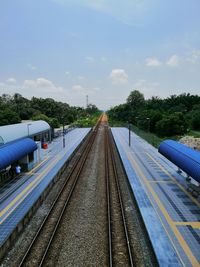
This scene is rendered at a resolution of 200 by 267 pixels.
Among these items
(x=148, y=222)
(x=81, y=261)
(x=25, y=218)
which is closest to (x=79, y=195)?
(x=25, y=218)

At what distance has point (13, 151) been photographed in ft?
73.6

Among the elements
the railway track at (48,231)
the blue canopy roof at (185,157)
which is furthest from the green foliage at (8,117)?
the blue canopy roof at (185,157)

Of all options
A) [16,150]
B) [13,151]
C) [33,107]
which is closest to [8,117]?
[33,107]

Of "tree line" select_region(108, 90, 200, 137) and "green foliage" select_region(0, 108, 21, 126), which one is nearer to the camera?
"tree line" select_region(108, 90, 200, 137)

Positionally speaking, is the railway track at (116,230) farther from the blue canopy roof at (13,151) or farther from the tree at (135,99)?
the tree at (135,99)

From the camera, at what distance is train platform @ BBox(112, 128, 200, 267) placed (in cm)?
1166

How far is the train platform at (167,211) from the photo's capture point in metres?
11.7

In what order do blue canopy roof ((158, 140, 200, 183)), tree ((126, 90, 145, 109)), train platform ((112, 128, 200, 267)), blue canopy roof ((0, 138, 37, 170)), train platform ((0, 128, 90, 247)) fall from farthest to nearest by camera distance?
tree ((126, 90, 145, 109))
blue canopy roof ((0, 138, 37, 170))
blue canopy roof ((158, 140, 200, 183))
train platform ((0, 128, 90, 247))
train platform ((112, 128, 200, 267))

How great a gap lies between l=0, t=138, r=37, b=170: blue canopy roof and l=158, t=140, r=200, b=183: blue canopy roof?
12.8 metres

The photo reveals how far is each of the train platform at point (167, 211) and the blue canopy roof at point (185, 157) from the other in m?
2.17

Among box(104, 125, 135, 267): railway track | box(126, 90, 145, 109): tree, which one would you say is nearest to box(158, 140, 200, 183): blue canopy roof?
box(104, 125, 135, 267): railway track

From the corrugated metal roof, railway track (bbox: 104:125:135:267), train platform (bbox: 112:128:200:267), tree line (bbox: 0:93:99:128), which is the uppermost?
tree line (bbox: 0:93:99:128)

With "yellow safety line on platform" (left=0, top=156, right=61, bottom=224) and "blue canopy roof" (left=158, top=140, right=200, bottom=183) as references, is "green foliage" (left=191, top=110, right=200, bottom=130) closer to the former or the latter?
"blue canopy roof" (left=158, top=140, right=200, bottom=183)

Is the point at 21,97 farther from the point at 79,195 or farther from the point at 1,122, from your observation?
the point at 79,195
